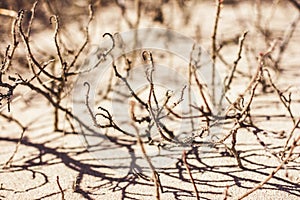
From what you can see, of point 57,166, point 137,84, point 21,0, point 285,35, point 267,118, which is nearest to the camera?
point 57,166

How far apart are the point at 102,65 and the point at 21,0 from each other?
891mm

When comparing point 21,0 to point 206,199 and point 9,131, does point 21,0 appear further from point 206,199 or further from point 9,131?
point 206,199

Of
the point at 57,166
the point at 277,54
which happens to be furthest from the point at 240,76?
the point at 57,166

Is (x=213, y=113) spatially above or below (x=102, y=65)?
below

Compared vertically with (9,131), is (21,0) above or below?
above

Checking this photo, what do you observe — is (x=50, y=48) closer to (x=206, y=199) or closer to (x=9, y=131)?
(x=9, y=131)

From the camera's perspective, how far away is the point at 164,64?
86.4 inches

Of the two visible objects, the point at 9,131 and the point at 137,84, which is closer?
the point at 9,131

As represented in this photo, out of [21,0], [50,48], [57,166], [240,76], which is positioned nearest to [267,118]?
[240,76]

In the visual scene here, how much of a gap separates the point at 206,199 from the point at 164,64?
3.59 ft

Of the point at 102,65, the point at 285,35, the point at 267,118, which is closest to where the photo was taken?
the point at 267,118

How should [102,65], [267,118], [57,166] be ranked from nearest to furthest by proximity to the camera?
1. [57,166]
2. [267,118]
3. [102,65]

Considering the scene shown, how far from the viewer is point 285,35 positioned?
2.40 meters

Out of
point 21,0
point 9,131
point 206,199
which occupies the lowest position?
point 206,199
